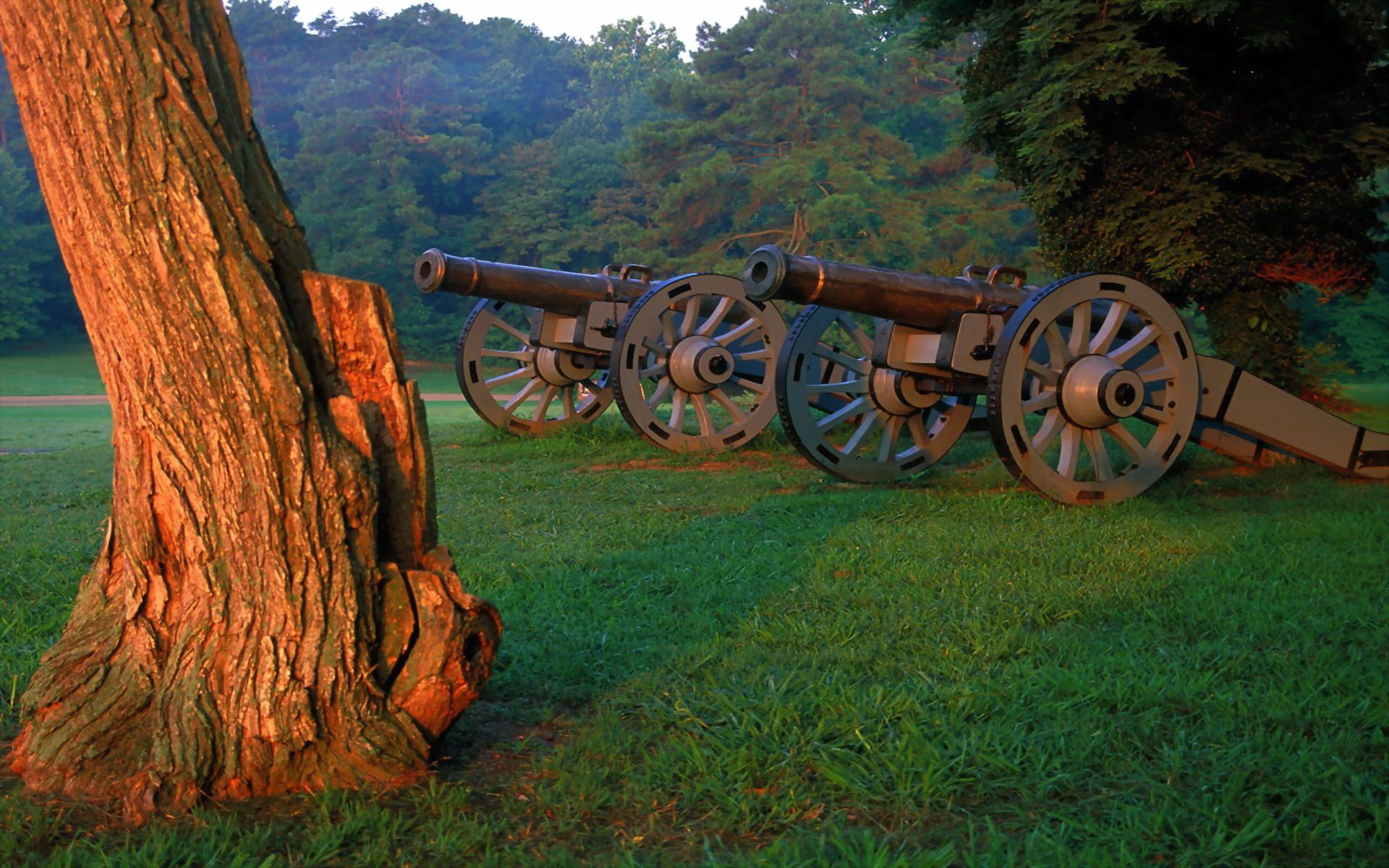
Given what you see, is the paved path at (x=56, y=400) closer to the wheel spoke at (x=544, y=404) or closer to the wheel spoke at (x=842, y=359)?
the wheel spoke at (x=544, y=404)

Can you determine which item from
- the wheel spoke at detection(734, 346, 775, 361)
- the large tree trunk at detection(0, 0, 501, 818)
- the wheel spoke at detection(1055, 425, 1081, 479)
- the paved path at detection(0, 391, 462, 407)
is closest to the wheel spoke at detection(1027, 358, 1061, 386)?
the wheel spoke at detection(1055, 425, 1081, 479)

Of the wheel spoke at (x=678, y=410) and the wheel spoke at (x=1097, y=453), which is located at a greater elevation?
the wheel spoke at (x=1097, y=453)

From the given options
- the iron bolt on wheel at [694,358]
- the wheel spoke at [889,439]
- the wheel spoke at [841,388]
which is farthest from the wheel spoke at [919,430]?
the iron bolt on wheel at [694,358]

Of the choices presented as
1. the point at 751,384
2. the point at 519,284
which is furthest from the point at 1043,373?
the point at 519,284

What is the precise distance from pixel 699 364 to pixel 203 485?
25.5 ft

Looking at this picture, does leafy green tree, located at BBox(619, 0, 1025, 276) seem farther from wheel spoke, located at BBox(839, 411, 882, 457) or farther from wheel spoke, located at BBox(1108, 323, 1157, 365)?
wheel spoke, located at BBox(1108, 323, 1157, 365)

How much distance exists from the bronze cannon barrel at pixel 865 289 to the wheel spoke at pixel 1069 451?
3.02 feet

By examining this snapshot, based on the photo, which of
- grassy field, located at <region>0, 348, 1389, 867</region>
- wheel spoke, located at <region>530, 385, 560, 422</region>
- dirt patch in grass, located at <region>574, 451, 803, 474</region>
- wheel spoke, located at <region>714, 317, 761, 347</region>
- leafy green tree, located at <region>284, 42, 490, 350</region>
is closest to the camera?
grassy field, located at <region>0, 348, 1389, 867</region>

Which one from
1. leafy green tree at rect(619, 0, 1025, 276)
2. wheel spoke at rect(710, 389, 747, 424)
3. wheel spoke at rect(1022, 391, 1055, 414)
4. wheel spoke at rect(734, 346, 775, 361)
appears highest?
leafy green tree at rect(619, 0, 1025, 276)

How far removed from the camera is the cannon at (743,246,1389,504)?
7.29 metres

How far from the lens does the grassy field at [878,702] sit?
9.51 feet

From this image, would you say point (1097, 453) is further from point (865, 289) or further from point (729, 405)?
point (729, 405)

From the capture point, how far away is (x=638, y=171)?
1427 inches

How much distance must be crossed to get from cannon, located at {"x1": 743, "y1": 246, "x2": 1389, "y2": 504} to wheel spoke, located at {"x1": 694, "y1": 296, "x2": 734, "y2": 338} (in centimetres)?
225
